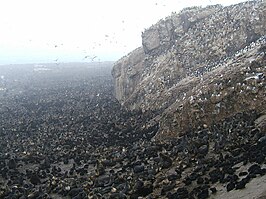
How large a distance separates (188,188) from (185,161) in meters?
3.43

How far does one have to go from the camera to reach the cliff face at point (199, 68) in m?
26.7

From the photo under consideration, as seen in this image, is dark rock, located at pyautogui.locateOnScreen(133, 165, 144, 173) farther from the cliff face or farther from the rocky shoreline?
the cliff face

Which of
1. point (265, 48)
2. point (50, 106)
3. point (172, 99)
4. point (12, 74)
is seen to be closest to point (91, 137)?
point (172, 99)

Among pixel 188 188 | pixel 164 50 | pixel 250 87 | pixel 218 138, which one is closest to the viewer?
pixel 188 188

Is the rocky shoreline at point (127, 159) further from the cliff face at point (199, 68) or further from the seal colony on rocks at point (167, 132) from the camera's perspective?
the cliff face at point (199, 68)

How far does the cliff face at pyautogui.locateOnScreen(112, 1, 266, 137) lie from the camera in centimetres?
2670

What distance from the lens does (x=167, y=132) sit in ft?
91.9

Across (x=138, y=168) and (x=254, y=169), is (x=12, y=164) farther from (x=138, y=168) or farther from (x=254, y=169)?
(x=254, y=169)

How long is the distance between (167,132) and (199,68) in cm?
1334

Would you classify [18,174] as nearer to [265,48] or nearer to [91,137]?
[91,137]

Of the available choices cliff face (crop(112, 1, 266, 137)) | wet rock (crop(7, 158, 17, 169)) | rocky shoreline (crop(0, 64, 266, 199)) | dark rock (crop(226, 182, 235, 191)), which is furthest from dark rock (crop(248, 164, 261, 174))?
wet rock (crop(7, 158, 17, 169))

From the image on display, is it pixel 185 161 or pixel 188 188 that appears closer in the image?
pixel 188 188

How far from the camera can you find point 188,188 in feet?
61.8

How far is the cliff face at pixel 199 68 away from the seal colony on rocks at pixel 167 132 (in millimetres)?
92
